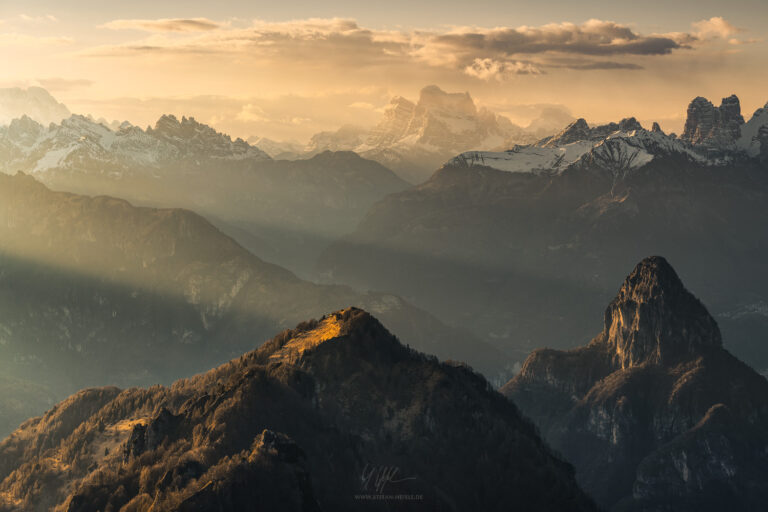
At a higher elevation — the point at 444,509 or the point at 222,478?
the point at 222,478

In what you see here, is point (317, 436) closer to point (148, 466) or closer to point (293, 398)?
point (293, 398)

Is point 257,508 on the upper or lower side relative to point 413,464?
upper

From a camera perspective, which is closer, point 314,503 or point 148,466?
point 314,503

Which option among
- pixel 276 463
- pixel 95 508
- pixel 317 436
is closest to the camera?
pixel 276 463

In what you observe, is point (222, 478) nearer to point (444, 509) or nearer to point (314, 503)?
point (314, 503)

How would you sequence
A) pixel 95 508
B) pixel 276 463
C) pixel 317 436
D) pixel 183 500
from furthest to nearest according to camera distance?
pixel 317 436 → pixel 95 508 → pixel 276 463 → pixel 183 500

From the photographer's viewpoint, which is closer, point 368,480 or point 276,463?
point 276,463

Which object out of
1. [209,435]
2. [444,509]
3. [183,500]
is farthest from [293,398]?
[183,500]

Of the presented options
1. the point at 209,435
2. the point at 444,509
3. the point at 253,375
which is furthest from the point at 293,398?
the point at 444,509
